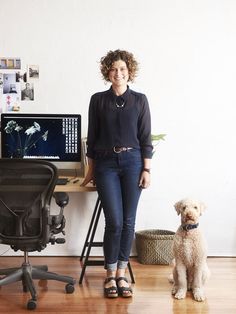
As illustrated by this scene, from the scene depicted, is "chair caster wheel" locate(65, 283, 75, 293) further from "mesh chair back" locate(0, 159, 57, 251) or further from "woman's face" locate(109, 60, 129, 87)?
"woman's face" locate(109, 60, 129, 87)

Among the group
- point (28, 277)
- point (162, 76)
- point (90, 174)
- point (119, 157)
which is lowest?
point (28, 277)

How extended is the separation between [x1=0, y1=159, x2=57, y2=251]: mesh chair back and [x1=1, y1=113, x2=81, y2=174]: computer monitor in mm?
697

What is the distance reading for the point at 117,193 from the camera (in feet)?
9.36

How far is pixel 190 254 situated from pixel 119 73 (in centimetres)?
116

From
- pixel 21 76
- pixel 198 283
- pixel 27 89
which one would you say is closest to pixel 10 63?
pixel 21 76

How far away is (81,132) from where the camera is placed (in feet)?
11.9

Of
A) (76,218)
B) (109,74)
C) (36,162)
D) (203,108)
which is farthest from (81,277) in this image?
(203,108)

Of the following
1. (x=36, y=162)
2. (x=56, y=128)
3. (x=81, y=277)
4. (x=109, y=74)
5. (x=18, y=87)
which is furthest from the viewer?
(x=18, y=87)

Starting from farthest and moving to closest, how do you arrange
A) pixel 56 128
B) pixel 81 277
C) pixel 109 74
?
1. pixel 56 128
2. pixel 81 277
3. pixel 109 74

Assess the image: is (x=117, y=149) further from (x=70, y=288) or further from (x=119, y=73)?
(x=70, y=288)

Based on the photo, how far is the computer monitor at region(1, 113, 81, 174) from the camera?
345cm

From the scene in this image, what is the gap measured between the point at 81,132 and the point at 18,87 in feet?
2.00

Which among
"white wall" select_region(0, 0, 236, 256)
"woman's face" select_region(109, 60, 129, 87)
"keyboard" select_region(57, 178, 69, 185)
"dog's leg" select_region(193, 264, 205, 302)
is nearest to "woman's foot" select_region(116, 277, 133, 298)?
"dog's leg" select_region(193, 264, 205, 302)

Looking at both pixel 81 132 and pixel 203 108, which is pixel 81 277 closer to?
pixel 81 132
